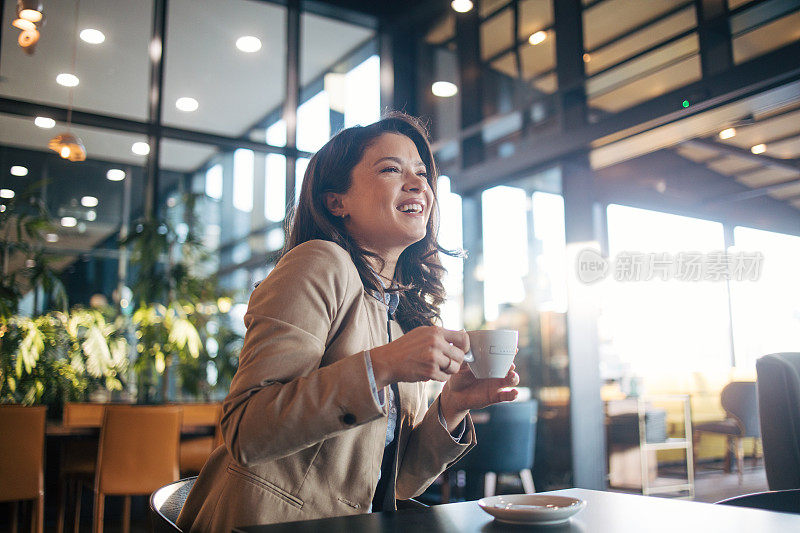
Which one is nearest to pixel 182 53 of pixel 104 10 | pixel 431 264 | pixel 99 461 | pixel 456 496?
pixel 104 10

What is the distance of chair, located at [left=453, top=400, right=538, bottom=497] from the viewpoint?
436cm

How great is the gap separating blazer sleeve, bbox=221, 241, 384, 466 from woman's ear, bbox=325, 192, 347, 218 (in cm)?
33

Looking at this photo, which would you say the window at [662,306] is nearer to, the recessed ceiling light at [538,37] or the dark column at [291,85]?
the recessed ceiling light at [538,37]

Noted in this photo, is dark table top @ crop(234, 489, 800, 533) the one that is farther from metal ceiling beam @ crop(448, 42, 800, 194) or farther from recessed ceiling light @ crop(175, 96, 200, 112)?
recessed ceiling light @ crop(175, 96, 200, 112)

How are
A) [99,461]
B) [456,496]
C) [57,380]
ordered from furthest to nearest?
[456,496] → [57,380] → [99,461]

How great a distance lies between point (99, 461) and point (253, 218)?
113 inches

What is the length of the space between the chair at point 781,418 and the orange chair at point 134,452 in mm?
3115

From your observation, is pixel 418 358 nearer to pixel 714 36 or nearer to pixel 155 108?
pixel 714 36

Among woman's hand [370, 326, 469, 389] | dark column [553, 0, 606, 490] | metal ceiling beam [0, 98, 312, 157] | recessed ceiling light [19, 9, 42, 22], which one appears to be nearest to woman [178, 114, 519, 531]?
woman's hand [370, 326, 469, 389]

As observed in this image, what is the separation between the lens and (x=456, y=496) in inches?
216

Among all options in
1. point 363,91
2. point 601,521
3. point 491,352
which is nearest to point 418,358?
point 491,352

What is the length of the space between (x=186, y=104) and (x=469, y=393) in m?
5.25

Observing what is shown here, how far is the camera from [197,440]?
4508 millimetres

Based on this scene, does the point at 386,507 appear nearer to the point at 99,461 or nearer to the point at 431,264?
the point at 431,264
